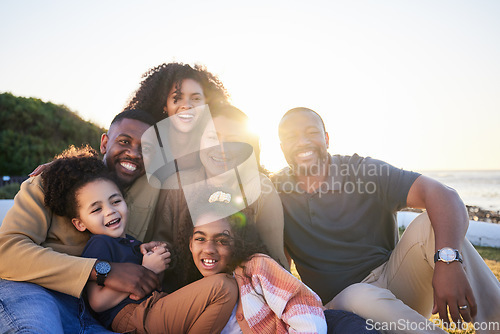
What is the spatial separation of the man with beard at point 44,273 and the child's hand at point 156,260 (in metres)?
0.09

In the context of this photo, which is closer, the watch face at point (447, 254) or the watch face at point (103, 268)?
the watch face at point (103, 268)

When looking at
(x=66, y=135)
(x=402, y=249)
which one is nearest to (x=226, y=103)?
(x=402, y=249)

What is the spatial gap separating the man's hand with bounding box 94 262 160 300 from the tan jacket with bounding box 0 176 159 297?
146 mm

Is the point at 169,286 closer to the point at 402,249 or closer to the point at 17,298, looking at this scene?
the point at 17,298

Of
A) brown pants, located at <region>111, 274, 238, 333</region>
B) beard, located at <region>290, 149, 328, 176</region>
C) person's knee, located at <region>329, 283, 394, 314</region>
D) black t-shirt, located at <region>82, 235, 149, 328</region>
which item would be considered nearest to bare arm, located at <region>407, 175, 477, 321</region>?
person's knee, located at <region>329, 283, 394, 314</region>

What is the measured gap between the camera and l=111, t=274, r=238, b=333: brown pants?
2291 mm

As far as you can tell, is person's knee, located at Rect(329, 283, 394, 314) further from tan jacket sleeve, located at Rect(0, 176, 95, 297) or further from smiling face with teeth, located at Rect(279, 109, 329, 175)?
tan jacket sleeve, located at Rect(0, 176, 95, 297)

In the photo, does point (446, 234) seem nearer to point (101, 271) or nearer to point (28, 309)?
point (101, 271)

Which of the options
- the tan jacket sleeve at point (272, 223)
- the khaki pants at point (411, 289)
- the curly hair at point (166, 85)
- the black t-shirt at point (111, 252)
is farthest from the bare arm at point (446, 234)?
the curly hair at point (166, 85)

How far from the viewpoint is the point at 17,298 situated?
2.22 metres

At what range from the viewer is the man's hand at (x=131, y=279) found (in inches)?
95.4

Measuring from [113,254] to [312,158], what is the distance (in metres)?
1.92

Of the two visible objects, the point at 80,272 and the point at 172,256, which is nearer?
the point at 80,272

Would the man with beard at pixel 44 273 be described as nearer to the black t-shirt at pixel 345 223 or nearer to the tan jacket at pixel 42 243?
the tan jacket at pixel 42 243
